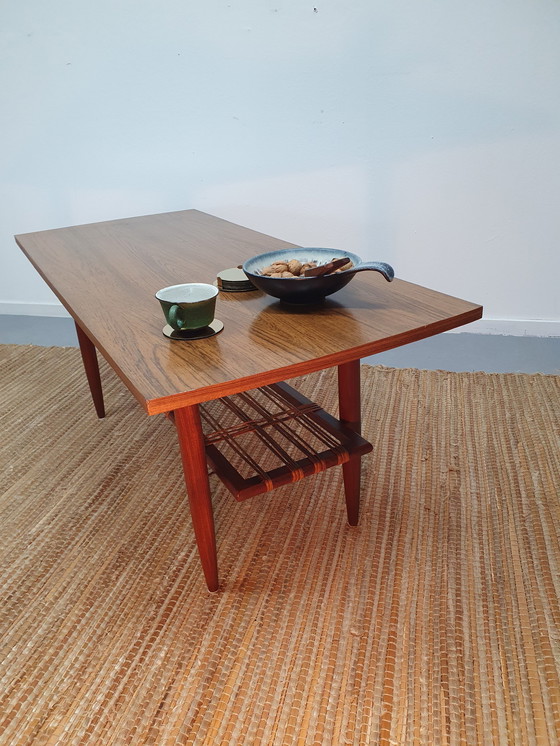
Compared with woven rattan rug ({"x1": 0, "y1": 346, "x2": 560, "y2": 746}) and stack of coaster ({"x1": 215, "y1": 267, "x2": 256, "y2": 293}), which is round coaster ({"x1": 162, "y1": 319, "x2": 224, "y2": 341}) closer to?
stack of coaster ({"x1": 215, "y1": 267, "x2": 256, "y2": 293})

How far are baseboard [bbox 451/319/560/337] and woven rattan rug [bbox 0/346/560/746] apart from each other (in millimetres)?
761

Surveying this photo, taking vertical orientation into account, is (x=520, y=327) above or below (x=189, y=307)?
below

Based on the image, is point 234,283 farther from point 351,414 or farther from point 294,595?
point 294,595

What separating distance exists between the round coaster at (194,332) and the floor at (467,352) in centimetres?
154

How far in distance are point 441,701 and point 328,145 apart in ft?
7.85

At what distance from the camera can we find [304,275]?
54.6 inches

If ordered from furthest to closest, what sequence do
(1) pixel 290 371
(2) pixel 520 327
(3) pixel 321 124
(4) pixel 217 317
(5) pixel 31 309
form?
(5) pixel 31 309 → (2) pixel 520 327 → (3) pixel 321 124 → (4) pixel 217 317 → (1) pixel 290 371

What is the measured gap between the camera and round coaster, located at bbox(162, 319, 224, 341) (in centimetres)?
131

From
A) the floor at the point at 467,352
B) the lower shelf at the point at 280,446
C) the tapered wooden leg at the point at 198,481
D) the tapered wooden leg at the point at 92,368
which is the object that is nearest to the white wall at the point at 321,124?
the floor at the point at 467,352

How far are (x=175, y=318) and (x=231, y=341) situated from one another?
0.13 m

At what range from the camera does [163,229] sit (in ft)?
7.36

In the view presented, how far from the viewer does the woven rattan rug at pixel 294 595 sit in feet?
4.01

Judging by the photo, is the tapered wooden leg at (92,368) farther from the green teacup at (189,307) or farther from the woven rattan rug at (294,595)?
the green teacup at (189,307)

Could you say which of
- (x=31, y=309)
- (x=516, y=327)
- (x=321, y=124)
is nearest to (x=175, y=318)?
(x=321, y=124)
